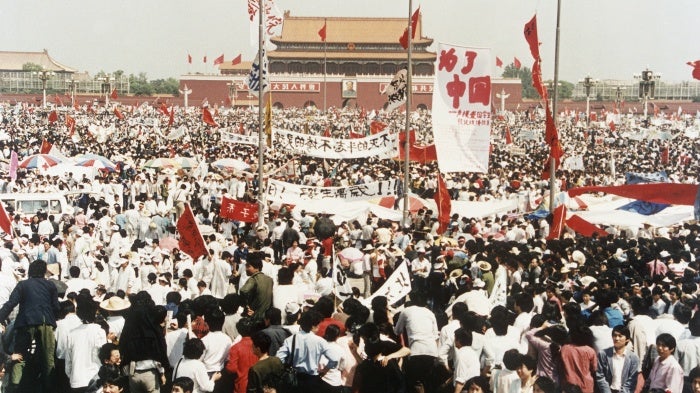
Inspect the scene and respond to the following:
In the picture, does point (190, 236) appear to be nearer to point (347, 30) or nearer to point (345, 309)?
point (345, 309)

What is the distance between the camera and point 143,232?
1308 centimetres

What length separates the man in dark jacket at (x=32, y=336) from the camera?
6.07 metres

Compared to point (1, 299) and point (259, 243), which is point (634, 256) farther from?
point (1, 299)

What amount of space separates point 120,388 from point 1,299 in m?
2.42

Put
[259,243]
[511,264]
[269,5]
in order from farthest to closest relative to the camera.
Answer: [269,5], [259,243], [511,264]

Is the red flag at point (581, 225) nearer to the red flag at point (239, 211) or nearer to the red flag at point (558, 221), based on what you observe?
the red flag at point (558, 221)


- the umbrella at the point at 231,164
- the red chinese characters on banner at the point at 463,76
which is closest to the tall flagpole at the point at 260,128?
the red chinese characters on banner at the point at 463,76

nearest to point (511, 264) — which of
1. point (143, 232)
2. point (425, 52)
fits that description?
point (143, 232)

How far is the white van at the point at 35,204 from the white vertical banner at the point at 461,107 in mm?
6530

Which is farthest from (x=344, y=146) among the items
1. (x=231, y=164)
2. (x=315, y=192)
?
(x=231, y=164)

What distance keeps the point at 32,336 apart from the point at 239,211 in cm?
625

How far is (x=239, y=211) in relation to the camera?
483 inches

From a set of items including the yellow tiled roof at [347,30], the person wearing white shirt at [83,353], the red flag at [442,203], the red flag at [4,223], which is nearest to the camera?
the person wearing white shirt at [83,353]

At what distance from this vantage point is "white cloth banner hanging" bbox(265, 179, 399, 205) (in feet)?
42.4
